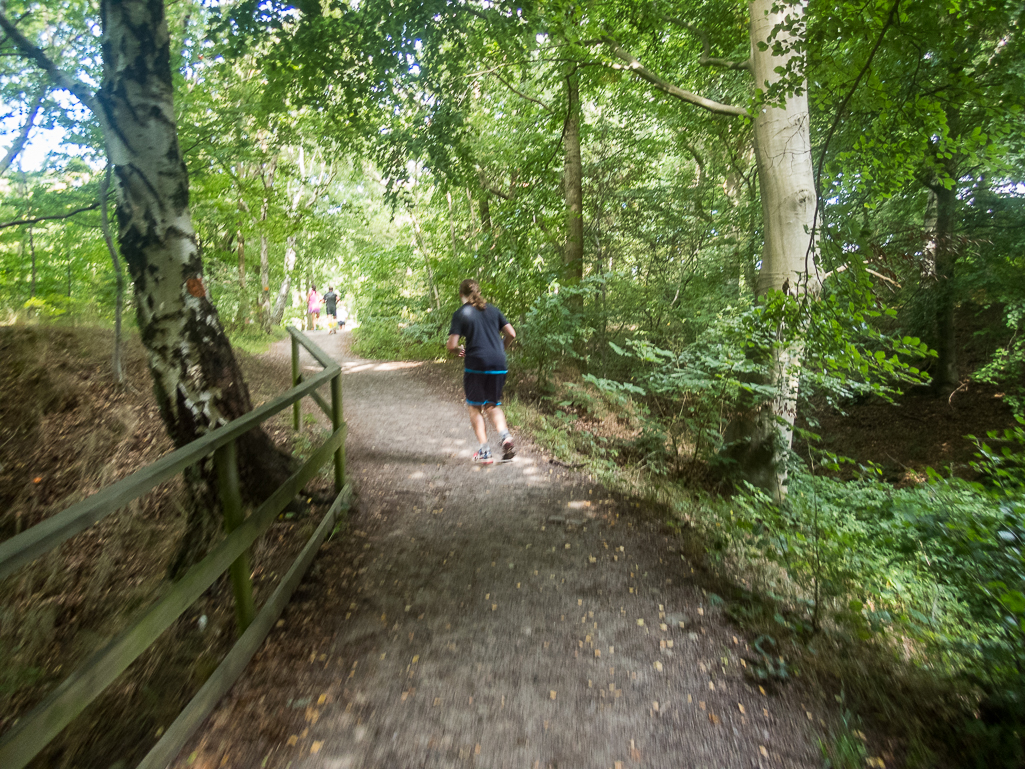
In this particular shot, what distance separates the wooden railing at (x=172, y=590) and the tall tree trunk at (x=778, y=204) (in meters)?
4.85

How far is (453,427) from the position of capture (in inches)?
324

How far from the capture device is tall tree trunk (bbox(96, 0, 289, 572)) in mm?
3738

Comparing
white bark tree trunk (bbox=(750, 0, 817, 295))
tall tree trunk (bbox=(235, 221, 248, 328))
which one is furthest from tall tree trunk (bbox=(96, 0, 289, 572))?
tall tree trunk (bbox=(235, 221, 248, 328))

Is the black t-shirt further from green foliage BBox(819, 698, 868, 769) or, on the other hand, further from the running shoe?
green foliage BBox(819, 698, 868, 769)

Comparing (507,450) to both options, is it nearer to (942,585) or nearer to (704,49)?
(942,585)

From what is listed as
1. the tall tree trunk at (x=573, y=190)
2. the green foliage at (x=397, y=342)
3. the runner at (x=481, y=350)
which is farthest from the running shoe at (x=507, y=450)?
the green foliage at (x=397, y=342)

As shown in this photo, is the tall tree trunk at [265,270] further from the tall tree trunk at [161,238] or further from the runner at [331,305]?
the tall tree trunk at [161,238]

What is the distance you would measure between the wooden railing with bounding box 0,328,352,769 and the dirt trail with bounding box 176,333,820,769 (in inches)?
5.1

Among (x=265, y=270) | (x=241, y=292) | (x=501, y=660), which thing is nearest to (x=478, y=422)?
(x=501, y=660)

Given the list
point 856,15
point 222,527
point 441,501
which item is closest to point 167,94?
point 222,527

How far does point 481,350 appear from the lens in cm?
625

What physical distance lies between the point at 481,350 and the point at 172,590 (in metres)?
A: 4.25

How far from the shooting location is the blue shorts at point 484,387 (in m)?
6.36

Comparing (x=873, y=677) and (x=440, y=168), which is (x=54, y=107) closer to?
(x=440, y=168)
